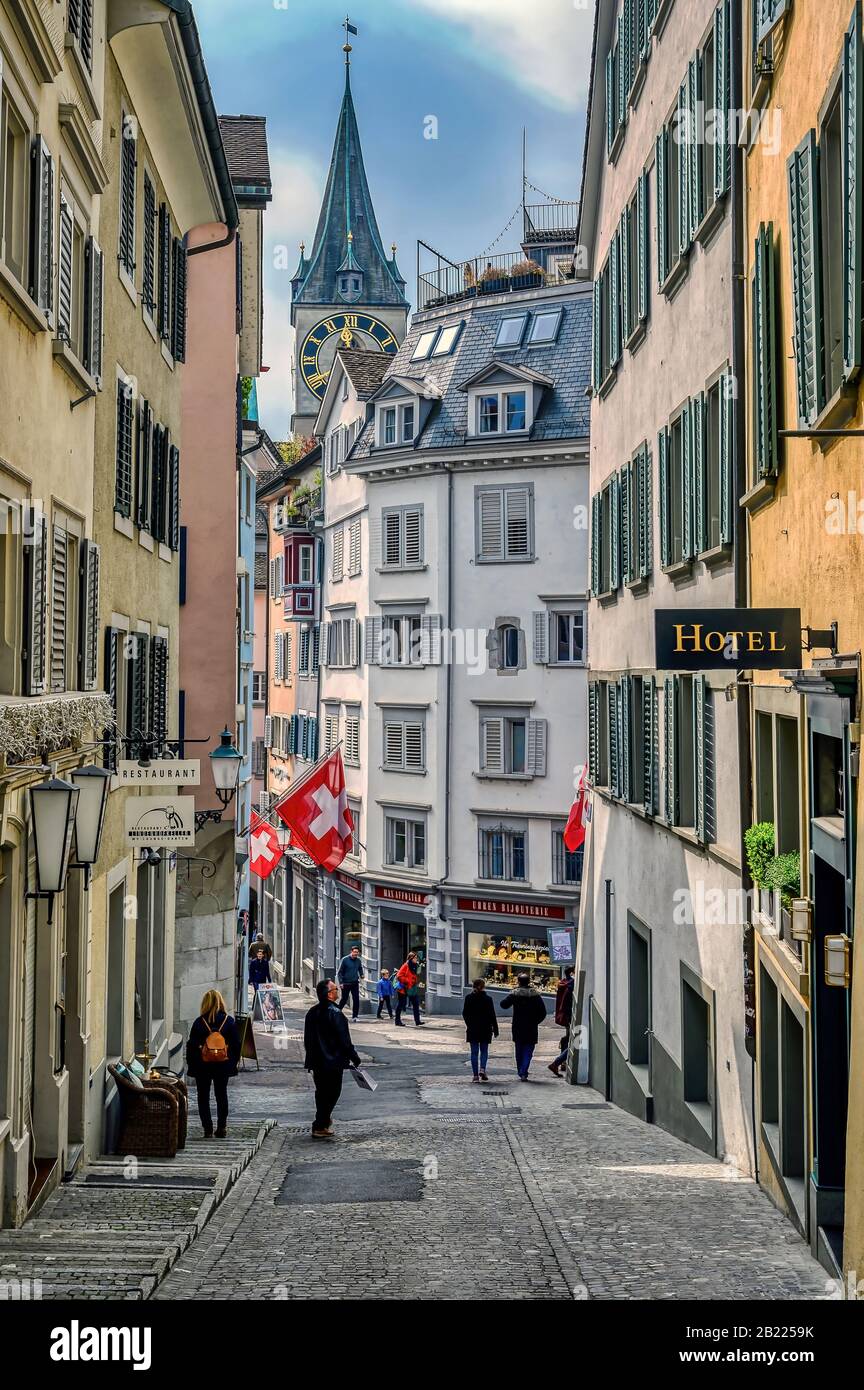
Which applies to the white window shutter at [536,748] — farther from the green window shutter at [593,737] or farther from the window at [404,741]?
the green window shutter at [593,737]

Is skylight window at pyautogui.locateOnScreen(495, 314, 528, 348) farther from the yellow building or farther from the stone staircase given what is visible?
the stone staircase

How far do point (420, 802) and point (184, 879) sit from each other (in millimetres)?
17442

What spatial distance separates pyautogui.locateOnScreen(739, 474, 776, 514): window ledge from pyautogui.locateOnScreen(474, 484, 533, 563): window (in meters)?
29.5

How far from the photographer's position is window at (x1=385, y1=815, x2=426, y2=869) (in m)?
45.0

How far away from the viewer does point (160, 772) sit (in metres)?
16.4

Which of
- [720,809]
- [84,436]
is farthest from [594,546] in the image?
[84,436]

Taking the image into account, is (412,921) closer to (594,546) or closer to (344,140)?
(594,546)

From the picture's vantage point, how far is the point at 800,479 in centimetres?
1097

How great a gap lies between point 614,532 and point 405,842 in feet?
78.6

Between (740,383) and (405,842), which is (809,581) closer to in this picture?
(740,383)

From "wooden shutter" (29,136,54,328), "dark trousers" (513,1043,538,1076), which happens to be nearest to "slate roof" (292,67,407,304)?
"dark trousers" (513,1043,538,1076)

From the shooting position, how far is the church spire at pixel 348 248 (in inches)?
4018

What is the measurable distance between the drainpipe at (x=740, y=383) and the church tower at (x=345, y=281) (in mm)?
87951

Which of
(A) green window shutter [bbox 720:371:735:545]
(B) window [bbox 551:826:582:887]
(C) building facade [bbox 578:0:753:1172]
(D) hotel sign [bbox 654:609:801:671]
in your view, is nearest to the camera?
(D) hotel sign [bbox 654:609:801:671]
